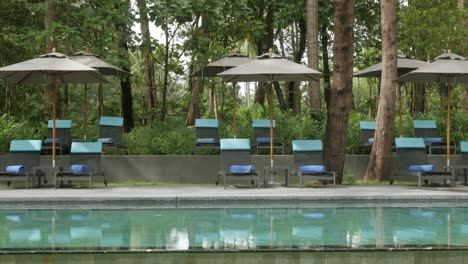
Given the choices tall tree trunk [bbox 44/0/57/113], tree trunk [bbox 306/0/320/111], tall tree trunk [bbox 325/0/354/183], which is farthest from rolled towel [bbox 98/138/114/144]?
tree trunk [bbox 306/0/320/111]

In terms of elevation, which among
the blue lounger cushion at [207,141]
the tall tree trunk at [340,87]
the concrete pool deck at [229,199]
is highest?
the tall tree trunk at [340,87]

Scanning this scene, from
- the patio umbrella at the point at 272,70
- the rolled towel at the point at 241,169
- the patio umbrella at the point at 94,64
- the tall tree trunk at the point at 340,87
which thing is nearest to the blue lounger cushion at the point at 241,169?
the rolled towel at the point at 241,169

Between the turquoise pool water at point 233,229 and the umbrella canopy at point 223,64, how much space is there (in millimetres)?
6883

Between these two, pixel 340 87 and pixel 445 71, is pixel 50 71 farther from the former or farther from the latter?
pixel 445 71

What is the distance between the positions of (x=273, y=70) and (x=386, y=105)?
3148 millimetres

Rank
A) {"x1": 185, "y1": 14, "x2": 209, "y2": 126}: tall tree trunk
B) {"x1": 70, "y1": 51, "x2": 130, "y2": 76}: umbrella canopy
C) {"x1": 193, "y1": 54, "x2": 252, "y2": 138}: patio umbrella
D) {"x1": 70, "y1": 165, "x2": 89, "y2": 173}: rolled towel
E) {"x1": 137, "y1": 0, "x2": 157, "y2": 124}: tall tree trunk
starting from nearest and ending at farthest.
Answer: {"x1": 70, "y1": 165, "x2": 89, "y2": 173}: rolled towel
{"x1": 70, "y1": 51, "x2": 130, "y2": 76}: umbrella canopy
{"x1": 193, "y1": 54, "x2": 252, "y2": 138}: patio umbrella
{"x1": 137, "y1": 0, "x2": 157, "y2": 124}: tall tree trunk
{"x1": 185, "y1": 14, "x2": 209, "y2": 126}: tall tree trunk

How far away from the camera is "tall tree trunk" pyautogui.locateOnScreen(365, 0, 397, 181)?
16484 mm

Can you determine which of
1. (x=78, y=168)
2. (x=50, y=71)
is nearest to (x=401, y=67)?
(x=78, y=168)

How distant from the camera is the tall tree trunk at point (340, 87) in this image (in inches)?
624

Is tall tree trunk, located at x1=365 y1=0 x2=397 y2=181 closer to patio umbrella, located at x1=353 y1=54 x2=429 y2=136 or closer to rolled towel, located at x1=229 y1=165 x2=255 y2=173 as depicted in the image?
patio umbrella, located at x1=353 y1=54 x2=429 y2=136

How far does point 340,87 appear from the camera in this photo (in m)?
16.1

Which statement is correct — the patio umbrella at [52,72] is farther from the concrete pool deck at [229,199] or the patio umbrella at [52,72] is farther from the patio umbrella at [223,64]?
the patio umbrella at [223,64]

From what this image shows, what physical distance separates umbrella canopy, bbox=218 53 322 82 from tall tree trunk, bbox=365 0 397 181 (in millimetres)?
1880

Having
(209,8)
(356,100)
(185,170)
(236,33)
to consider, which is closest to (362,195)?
(185,170)
